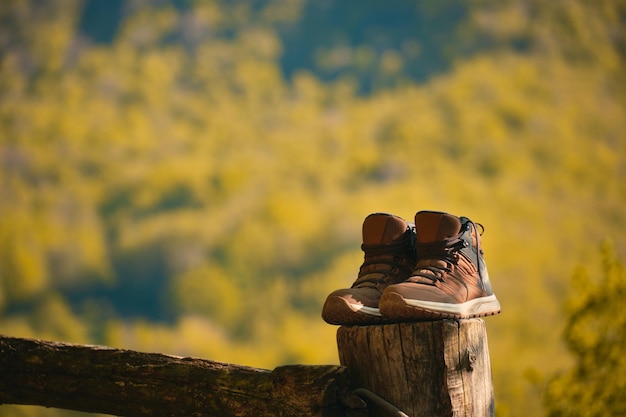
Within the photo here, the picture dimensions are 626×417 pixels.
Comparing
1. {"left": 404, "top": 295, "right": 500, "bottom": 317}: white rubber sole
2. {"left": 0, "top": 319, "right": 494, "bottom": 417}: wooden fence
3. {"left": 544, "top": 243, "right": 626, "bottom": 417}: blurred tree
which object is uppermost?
{"left": 544, "top": 243, "right": 626, "bottom": 417}: blurred tree

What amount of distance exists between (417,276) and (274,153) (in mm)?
48066

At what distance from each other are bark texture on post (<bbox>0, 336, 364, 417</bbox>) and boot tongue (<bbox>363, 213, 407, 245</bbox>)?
1.35 feet

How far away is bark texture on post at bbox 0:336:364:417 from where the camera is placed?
5.46ft

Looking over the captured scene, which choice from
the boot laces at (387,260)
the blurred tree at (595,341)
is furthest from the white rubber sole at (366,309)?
the blurred tree at (595,341)

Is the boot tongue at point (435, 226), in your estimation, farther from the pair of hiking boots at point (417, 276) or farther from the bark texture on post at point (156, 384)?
the bark texture on post at point (156, 384)

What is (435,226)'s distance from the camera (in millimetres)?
1908

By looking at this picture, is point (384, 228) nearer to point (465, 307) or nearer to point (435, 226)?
point (435, 226)

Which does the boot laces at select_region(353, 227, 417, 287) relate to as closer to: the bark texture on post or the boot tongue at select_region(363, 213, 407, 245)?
the boot tongue at select_region(363, 213, 407, 245)

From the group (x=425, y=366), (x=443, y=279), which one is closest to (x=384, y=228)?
(x=443, y=279)

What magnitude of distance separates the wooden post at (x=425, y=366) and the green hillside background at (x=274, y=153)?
126 feet

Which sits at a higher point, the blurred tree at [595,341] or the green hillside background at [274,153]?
the green hillside background at [274,153]

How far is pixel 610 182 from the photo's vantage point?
4425cm

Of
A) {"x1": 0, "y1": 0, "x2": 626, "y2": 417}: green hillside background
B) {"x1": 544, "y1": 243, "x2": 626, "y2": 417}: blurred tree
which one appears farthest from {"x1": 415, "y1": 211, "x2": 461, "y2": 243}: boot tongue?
{"x1": 0, "y1": 0, "x2": 626, "y2": 417}: green hillside background

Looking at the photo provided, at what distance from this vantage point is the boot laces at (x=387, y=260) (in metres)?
1.96
